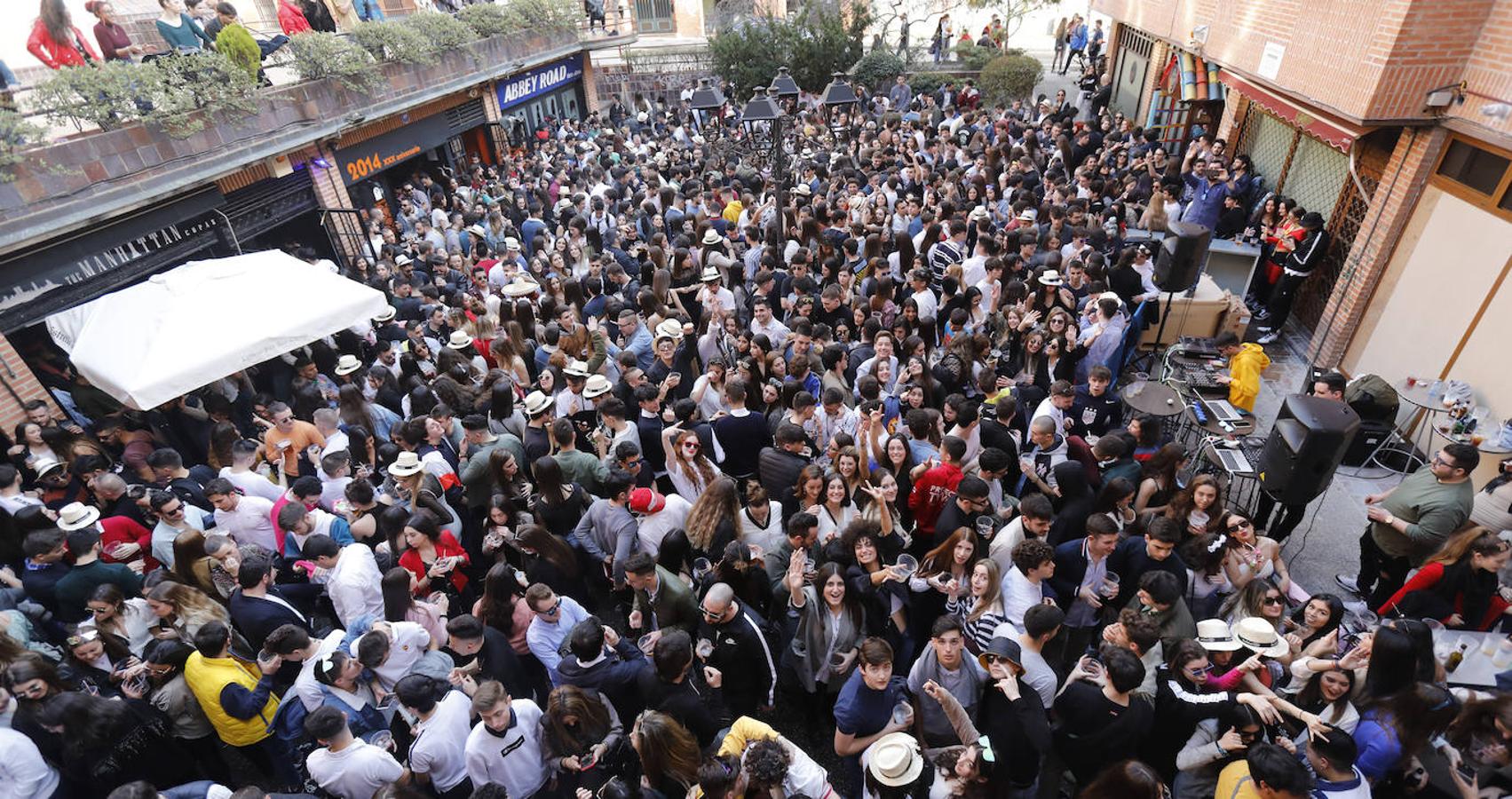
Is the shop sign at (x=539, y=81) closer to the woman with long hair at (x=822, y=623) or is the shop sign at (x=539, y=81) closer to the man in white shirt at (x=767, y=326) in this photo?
the man in white shirt at (x=767, y=326)

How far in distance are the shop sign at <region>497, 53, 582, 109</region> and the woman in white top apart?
17.2 m

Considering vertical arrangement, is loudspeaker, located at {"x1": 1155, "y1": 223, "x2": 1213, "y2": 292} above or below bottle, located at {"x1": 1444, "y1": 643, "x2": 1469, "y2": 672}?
above

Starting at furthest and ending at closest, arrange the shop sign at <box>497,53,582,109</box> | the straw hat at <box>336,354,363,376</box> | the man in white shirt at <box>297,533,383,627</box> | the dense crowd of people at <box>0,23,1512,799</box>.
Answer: the shop sign at <box>497,53,582,109</box>
the straw hat at <box>336,354,363,376</box>
the man in white shirt at <box>297,533,383,627</box>
the dense crowd of people at <box>0,23,1512,799</box>

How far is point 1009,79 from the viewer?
20.9m

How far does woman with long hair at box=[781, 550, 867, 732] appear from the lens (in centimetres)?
399

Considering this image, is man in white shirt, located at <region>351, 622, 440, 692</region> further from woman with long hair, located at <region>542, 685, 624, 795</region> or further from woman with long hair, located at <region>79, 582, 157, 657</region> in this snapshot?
woman with long hair, located at <region>79, 582, 157, 657</region>

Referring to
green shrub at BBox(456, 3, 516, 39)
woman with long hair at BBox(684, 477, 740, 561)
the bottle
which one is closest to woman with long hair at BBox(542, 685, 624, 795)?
woman with long hair at BBox(684, 477, 740, 561)

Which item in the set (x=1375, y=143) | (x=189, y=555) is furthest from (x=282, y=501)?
(x=1375, y=143)

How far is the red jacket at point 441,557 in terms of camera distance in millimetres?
4582

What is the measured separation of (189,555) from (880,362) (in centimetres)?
507

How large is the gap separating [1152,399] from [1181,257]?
1832 mm

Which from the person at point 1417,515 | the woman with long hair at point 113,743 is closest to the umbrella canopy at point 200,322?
the woman with long hair at point 113,743

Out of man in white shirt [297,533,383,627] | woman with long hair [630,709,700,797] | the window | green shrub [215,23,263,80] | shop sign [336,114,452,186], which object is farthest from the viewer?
shop sign [336,114,452,186]

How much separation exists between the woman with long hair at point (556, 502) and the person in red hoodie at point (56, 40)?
7.77 meters
